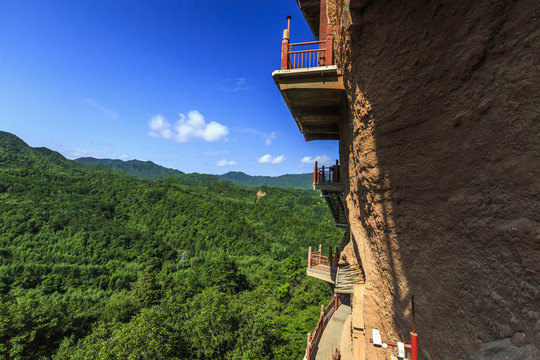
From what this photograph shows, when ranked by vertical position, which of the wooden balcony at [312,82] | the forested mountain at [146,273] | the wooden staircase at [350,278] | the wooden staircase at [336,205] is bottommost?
the forested mountain at [146,273]

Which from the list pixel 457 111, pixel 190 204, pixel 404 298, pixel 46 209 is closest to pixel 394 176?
pixel 457 111

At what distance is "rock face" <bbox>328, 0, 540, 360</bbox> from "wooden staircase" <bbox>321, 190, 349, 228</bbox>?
5.31m

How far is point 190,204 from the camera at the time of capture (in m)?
90.9

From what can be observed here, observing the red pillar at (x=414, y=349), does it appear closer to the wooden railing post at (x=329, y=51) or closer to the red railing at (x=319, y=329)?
the wooden railing post at (x=329, y=51)

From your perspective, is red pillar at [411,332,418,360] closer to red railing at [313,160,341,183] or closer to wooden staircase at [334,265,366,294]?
wooden staircase at [334,265,366,294]

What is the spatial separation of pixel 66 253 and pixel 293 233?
5978cm

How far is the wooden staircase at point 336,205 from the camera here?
9250 mm

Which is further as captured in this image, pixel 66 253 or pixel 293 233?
pixel 293 233

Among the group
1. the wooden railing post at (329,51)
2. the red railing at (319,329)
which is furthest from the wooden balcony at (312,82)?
the red railing at (319,329)

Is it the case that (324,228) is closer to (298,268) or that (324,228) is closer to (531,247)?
(298,268)

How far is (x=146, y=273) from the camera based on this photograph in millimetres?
33062

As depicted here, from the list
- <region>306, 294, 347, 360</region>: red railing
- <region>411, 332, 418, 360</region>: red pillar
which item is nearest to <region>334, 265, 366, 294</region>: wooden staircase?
<region>411, 332, 418, 360</region>: red pillar

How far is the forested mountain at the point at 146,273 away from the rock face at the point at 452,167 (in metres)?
14.6

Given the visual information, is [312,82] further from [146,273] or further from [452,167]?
[146,273]
